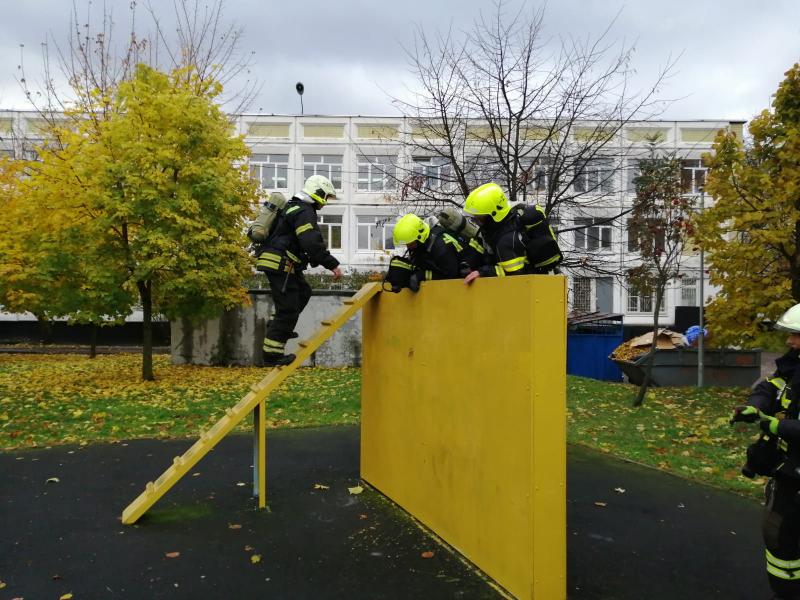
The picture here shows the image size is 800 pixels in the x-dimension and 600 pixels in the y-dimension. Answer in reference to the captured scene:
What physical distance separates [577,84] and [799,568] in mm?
11320

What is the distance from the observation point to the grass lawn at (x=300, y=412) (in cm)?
750

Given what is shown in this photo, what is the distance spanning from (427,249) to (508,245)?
943mm

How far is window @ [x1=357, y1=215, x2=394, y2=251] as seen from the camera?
1284 inches

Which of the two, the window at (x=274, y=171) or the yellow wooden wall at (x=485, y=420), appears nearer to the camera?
the yellow wooden wall at (x=485, y=420)

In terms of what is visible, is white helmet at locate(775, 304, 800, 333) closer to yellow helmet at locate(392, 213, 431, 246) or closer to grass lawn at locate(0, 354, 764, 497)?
yellow helmet at locate(392, 213, 431, 246)

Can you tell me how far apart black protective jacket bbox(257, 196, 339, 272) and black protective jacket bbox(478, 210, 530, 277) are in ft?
5.54

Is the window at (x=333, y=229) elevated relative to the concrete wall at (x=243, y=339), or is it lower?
elevated

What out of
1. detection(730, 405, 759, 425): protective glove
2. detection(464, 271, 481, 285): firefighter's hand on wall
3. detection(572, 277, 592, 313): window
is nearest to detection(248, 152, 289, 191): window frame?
detection(572, 277, 592, 313): window

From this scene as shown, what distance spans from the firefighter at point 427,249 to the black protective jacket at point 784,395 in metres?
2.45

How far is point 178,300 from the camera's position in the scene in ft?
46.1

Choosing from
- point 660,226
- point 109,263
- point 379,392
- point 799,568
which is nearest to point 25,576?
point 379,392

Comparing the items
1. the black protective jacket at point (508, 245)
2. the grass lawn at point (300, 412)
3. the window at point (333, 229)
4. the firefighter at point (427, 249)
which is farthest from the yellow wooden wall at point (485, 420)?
the window at point (333, 229)

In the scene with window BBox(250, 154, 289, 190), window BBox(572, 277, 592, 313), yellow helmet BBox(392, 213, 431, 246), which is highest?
window BBox(250, 154, 289, 190)

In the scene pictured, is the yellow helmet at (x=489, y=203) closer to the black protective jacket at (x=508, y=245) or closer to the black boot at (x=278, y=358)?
the black protective jacket at (x=508, y=245)
